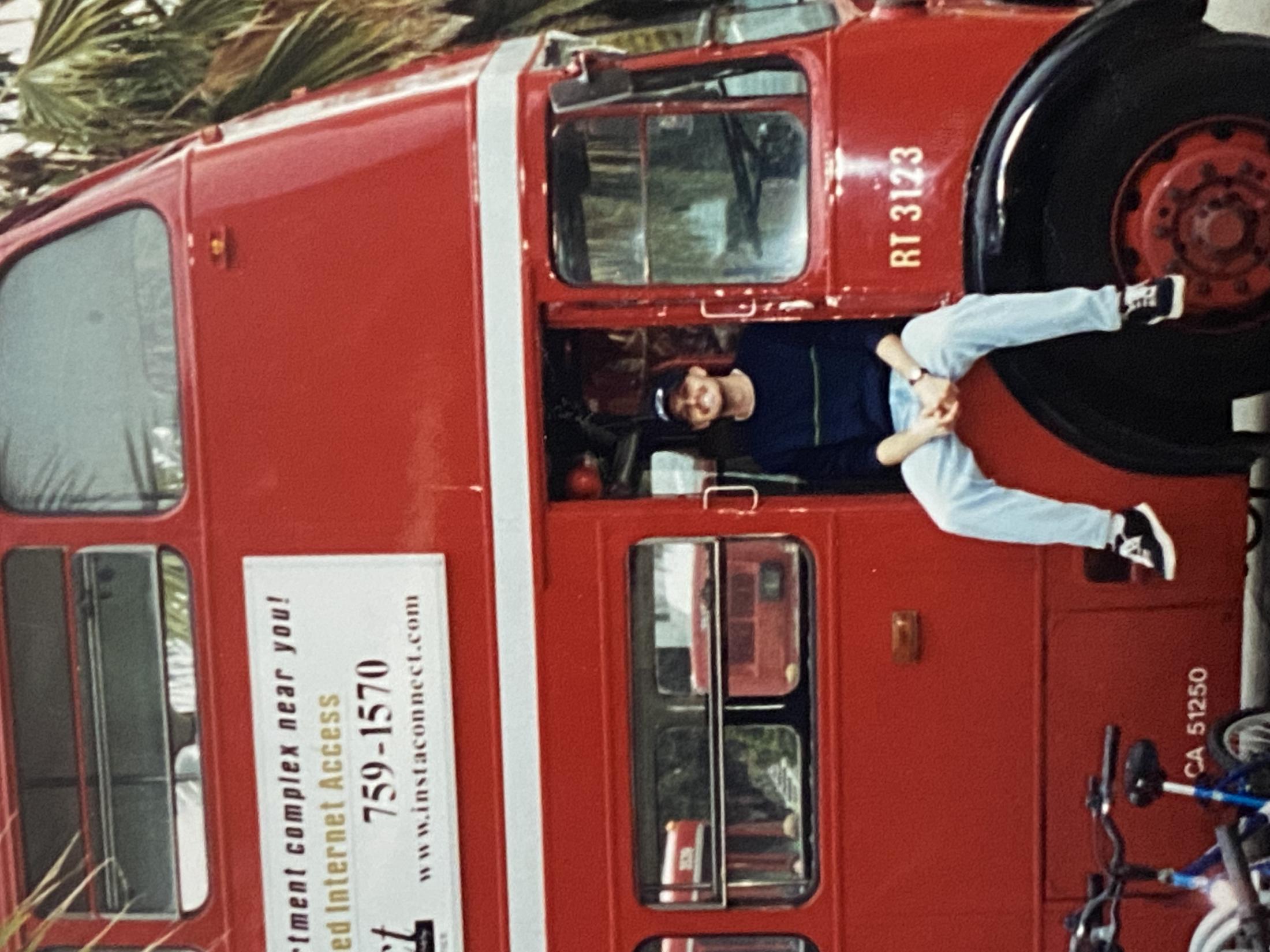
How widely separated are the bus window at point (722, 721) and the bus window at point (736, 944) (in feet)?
0.31

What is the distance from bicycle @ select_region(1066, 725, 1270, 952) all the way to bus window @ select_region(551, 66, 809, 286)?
3.85 ft

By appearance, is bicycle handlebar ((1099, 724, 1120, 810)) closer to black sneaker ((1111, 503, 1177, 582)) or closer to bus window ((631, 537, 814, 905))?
black sneaker ((1111, 503, 1177, 582))

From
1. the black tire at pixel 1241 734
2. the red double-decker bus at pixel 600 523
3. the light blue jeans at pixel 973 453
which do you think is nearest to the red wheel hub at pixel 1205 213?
the red double-decker bus at pixel 600 523

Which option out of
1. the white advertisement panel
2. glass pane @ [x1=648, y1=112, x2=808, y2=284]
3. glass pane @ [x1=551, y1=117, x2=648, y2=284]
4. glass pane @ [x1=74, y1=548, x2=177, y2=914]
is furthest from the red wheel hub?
glass pane @ [x1=74, y1=548, x2=177, y2=914]

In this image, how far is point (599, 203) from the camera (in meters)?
2.40

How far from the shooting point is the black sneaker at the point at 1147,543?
2332 millimetres

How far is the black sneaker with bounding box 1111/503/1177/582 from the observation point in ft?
7.65

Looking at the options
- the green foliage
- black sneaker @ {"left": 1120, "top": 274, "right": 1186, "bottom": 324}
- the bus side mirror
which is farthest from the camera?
the green foliage

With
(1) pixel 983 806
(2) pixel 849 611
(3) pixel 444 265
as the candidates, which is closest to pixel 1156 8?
(2) pixel 849 611

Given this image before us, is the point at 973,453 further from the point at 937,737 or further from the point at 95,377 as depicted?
the point at 95,377

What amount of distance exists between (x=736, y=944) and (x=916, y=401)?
120 cm

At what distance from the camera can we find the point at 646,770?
251cm

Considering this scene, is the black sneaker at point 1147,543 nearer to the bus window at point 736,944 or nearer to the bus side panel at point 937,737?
the bus side panel at point 937,737

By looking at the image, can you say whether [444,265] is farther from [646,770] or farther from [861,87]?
[646,770]
